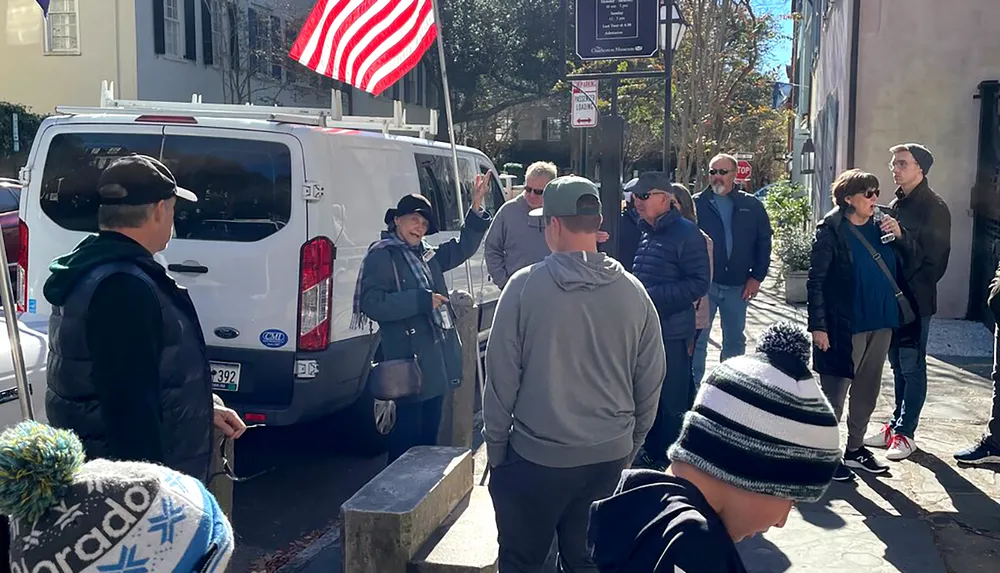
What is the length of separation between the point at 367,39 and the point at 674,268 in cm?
286

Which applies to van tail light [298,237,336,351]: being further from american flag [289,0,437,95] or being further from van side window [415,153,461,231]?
american flag [289,0,437,95]

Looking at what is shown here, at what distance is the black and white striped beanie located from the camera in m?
1.68

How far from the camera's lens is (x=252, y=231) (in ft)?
17.7

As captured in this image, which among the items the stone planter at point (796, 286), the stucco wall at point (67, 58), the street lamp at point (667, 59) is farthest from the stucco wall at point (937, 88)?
the stucco wall at point (67, 58)

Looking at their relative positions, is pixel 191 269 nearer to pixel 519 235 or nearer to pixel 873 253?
pixel 519 235

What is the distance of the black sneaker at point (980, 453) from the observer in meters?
5.74

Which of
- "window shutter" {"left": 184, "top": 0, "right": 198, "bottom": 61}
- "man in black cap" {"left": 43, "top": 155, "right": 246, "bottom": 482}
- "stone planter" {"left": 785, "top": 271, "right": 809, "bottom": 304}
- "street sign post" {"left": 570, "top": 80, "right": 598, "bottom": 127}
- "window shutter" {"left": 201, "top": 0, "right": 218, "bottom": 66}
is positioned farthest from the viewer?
"window shutter" {"left": 201, "top": 0, "right": 218, "bottom": 66}

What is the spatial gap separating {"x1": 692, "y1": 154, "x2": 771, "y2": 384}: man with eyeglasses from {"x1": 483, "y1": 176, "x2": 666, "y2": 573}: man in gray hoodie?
3704 mm

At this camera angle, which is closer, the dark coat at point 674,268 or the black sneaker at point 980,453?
the dark coat at point 674,268

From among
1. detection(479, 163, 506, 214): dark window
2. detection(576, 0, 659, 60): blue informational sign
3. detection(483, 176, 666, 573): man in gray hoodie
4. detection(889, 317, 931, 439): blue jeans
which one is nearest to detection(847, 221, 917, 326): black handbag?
detection(889, 317, 931, 439): blue jeans

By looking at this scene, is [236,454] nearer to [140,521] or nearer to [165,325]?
[165,325]

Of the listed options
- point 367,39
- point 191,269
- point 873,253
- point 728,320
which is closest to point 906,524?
point 873,253

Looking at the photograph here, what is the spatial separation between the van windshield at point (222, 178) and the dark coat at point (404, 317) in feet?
2.80

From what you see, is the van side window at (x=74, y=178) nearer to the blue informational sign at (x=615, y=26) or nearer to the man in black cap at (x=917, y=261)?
the blue informational sign at (x=615, y=26)
